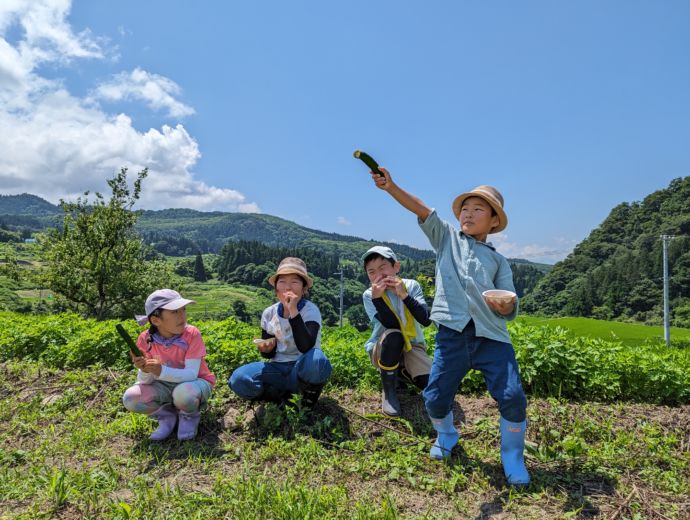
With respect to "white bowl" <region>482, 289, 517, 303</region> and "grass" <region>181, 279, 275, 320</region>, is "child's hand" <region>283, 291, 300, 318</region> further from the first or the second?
"grass" <region>181, 279, 275, 320</region>

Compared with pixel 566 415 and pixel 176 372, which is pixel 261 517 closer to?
pixel 176 372

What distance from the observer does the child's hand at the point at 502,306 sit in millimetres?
2811

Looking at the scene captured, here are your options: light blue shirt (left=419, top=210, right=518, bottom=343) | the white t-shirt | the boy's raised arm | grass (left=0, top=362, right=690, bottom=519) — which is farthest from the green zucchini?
grass (left=0, top=362, right=690, bottom=519)

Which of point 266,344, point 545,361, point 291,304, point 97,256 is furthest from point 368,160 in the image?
point 97,256

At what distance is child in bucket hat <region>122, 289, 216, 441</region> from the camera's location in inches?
142

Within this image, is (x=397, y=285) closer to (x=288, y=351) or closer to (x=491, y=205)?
(x=491, y=205)

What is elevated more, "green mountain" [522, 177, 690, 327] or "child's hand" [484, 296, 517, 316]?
"green mountain" [522, 177, 690, 327]

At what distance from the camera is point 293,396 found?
4031mm

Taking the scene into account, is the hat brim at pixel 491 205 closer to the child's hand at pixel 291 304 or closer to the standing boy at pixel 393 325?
the standing boy at pixel 393 325

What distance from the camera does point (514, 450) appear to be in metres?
2.98

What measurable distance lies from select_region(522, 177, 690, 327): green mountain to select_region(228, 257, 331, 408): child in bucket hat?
79948 mm

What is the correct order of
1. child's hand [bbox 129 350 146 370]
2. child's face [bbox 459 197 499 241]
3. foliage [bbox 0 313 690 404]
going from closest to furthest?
child's face [bbox 459 197 499 241], child's hand [bbox 129 350 146 370], foliage [bbox 0 313 690 404]

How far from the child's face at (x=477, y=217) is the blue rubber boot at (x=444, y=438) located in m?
1.41

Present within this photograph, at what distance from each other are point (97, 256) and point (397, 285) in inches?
721
